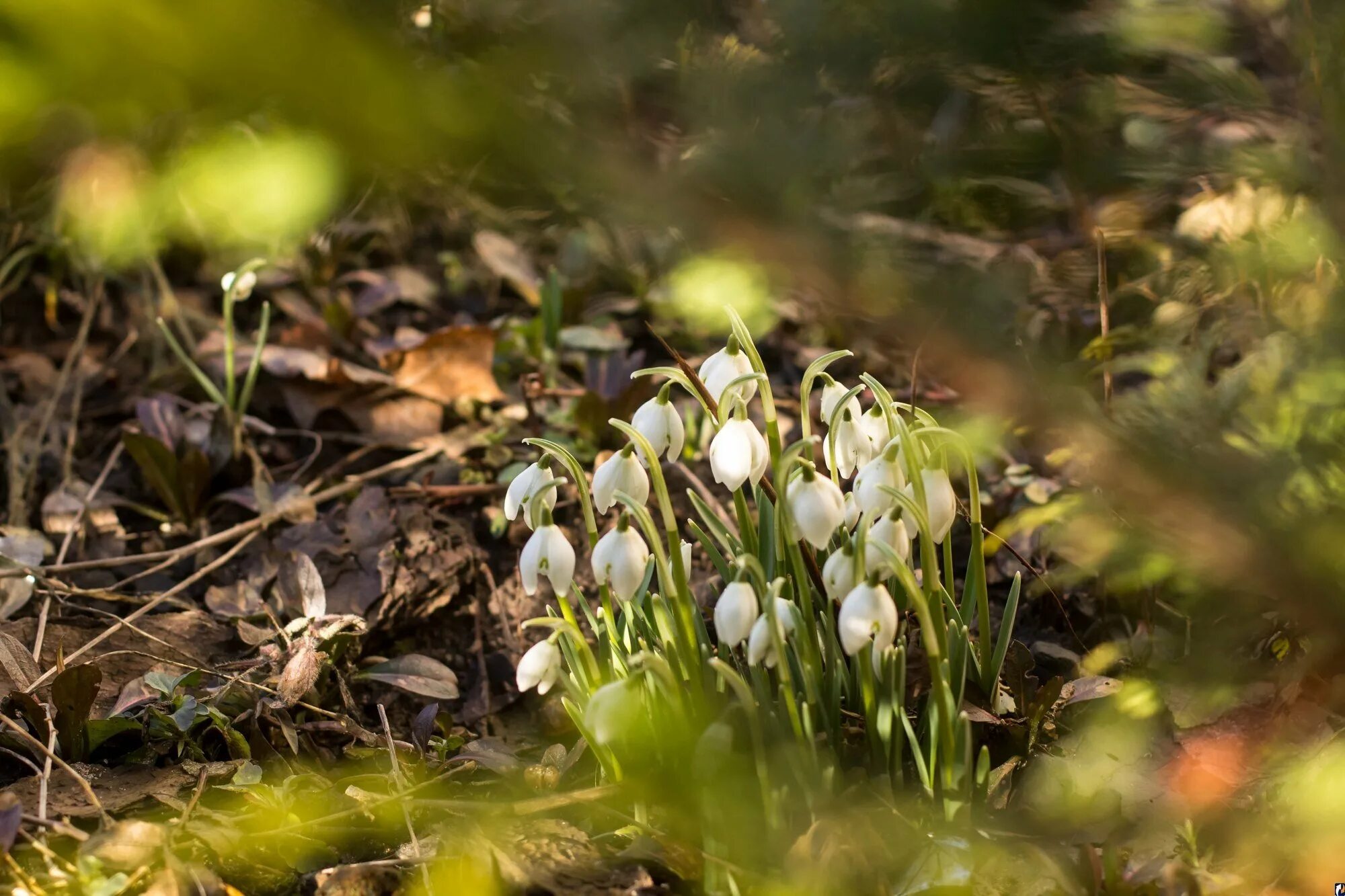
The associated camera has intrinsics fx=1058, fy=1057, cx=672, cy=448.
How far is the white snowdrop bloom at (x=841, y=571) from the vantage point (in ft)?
3.92

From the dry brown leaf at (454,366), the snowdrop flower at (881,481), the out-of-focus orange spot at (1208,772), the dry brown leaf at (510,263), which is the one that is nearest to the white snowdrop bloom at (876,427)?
the snowdrop flower at (881,481)

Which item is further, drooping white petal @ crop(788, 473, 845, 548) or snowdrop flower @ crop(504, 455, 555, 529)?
snowdrop flower @ crop(504, 455, 555, 529)

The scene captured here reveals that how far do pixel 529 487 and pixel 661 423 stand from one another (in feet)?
0.61

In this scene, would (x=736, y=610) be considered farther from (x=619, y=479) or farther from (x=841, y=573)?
(x=619, y=479)

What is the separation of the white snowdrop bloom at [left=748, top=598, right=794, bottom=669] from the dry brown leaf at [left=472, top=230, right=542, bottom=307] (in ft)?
5.55

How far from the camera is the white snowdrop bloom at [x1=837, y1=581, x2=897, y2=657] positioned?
111 cm

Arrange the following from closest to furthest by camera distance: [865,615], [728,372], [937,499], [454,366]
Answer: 1. [865,615]
2. [937,499]
3. [728,372]
4. [454,366]

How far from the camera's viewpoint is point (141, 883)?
4.01ft

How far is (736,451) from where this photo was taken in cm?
122

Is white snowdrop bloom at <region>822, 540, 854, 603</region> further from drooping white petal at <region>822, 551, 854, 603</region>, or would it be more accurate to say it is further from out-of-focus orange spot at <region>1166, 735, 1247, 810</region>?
out-of-focus orange spot at <region>1166, 735, 1247, 810</region>

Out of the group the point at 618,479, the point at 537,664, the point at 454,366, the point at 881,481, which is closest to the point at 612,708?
the point at 537,664

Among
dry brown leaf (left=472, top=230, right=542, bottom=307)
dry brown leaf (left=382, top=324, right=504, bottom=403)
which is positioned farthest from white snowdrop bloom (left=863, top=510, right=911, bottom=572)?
dry brown leaf (left=472, top=230, right=542, bottom=307)

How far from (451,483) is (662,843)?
1167 mm

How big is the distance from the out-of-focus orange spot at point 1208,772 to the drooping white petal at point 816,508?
2.00 feet
